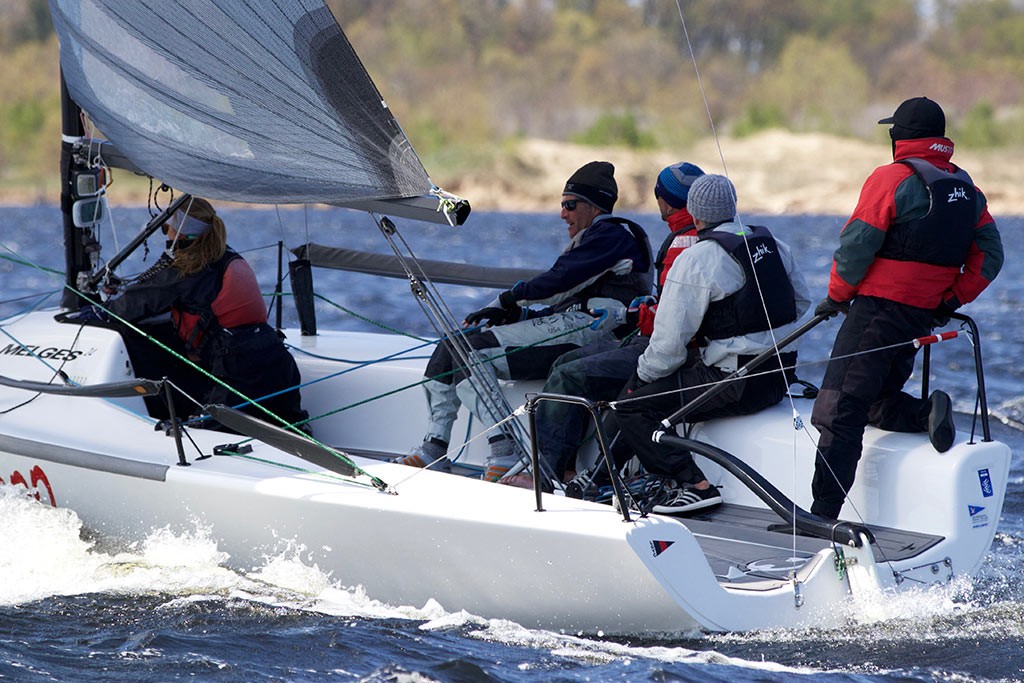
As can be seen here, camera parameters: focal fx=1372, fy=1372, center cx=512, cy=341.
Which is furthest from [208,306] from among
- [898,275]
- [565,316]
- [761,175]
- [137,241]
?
[761,175]

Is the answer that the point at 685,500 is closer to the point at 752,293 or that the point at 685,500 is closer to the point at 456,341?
the point at 752,293

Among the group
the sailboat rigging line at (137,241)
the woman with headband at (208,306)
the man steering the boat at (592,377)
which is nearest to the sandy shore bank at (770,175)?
the sailboat rigging line at (137,241)

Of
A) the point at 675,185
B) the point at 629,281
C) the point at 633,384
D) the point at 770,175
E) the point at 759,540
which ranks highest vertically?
the point at 770,175

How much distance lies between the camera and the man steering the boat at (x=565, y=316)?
4.81 m

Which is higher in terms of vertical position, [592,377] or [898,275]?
[898,275]

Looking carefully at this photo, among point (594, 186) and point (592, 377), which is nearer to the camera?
point (592, 377)

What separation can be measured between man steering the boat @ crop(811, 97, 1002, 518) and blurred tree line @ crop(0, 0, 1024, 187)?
4673cm

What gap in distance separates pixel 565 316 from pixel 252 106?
134 cm

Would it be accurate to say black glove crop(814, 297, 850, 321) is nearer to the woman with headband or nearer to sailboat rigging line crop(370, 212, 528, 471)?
sailboat rigging line crop(370, 212, 528, 471)

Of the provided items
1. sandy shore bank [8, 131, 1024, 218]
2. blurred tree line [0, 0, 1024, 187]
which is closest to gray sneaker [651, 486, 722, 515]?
sandy shore bank [8, 131, 1024, 218]

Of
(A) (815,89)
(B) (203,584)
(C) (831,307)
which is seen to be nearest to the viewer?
(C) (831,307)

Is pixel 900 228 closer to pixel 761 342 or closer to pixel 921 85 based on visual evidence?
pixel 761 342

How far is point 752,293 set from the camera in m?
4.32

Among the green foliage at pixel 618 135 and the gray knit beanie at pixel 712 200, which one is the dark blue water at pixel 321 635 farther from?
the green foliage at pixel 618 135
